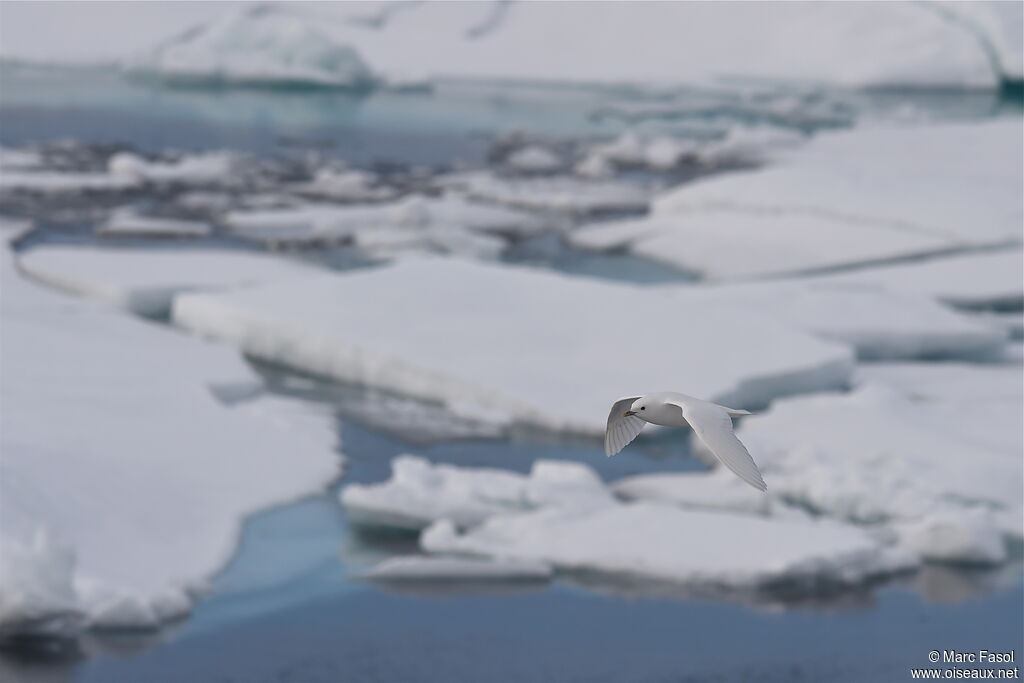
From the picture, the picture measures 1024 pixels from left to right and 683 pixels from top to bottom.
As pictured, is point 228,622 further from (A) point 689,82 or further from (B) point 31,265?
→ (A) point 689,82

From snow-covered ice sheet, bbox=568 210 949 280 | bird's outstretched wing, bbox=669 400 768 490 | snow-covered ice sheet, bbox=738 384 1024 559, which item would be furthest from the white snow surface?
bird's outstretched wing, bbox=669 400 768 490

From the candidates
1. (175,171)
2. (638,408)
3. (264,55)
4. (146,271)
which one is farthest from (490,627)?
(264,55)

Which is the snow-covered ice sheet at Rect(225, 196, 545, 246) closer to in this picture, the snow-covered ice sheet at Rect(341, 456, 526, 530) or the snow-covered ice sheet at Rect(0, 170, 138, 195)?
the snow-covered ice sheet at Rect(0, 170, 138, 195)

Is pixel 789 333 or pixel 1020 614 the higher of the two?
pixel 789 333

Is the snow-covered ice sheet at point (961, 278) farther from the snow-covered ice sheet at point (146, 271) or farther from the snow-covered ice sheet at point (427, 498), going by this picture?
the snow-covered ice sheet at point (427, 498)

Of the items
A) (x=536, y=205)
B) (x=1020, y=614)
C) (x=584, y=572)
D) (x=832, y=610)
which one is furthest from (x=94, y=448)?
(x=536, y=205)

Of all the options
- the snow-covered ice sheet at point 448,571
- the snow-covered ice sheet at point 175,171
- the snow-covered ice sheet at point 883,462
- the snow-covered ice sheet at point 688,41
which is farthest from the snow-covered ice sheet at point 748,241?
the snow-covered ice sheet at point 688,41
